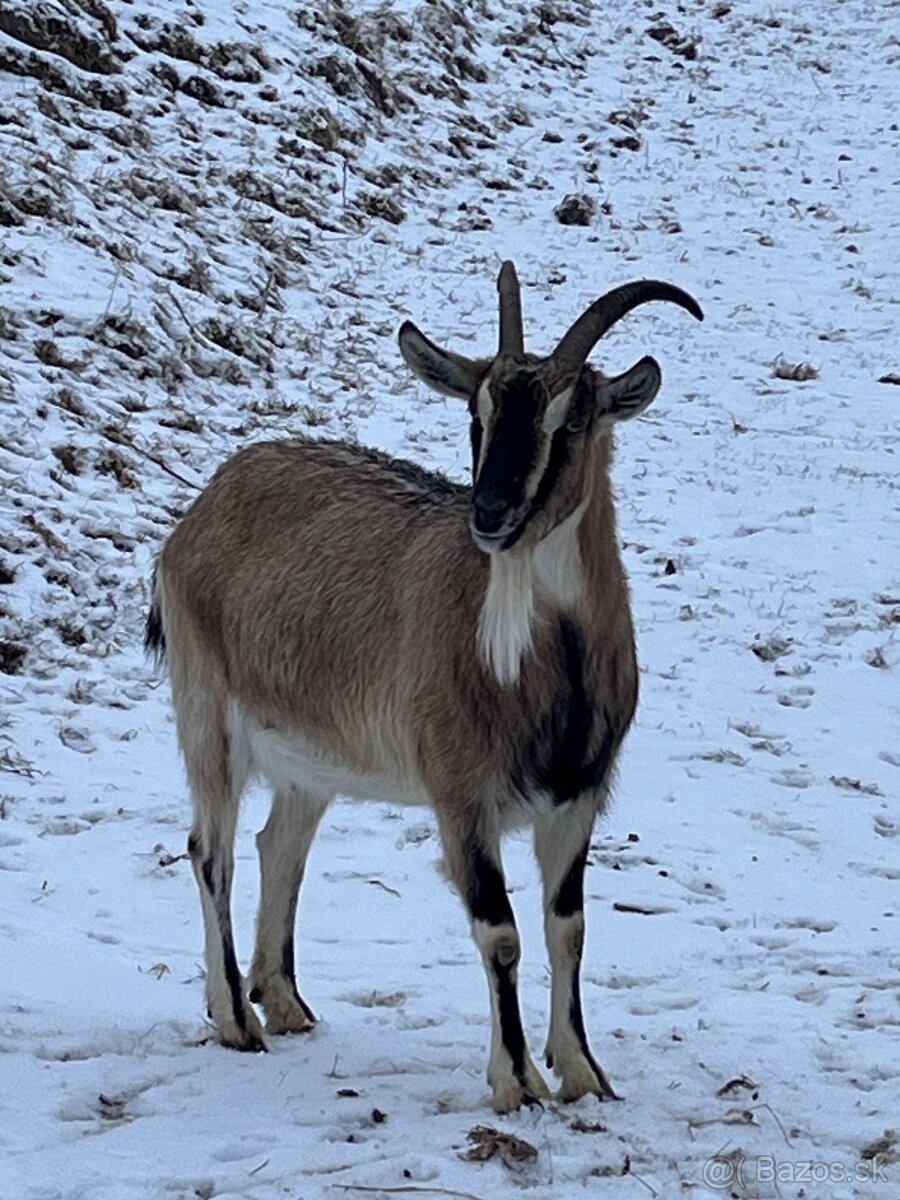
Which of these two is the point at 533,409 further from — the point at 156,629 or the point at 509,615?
the point at 156,629

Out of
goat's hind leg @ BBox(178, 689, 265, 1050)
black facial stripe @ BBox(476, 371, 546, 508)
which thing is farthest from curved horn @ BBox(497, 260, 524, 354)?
goat's hind leg @ BBox(178, 689, 265, 1050)

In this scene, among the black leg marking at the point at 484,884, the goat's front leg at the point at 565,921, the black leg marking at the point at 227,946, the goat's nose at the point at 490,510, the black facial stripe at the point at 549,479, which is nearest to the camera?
the goat's nose at the point at 490,510

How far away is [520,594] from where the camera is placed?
171 inches

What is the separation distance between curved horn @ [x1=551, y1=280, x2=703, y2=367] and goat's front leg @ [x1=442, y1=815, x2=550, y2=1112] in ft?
4.08

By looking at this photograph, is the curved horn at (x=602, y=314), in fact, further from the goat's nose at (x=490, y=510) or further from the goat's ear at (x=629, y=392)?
the goat's nose at (x=490, y=510)

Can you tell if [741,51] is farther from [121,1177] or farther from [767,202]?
[121,1177]

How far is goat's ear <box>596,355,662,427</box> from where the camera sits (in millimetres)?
4387

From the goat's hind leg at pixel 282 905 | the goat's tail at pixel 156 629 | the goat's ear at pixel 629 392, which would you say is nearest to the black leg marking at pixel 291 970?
the goat's hind leg at pixel 282 905

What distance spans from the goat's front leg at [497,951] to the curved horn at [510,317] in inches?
49.2

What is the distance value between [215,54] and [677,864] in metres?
10.6

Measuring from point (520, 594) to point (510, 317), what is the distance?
30.9 inches

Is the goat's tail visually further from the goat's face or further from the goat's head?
the goat's face

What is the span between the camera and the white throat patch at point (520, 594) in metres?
4.34

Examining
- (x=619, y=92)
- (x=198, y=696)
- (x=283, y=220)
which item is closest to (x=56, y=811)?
(x=198, y=696)
